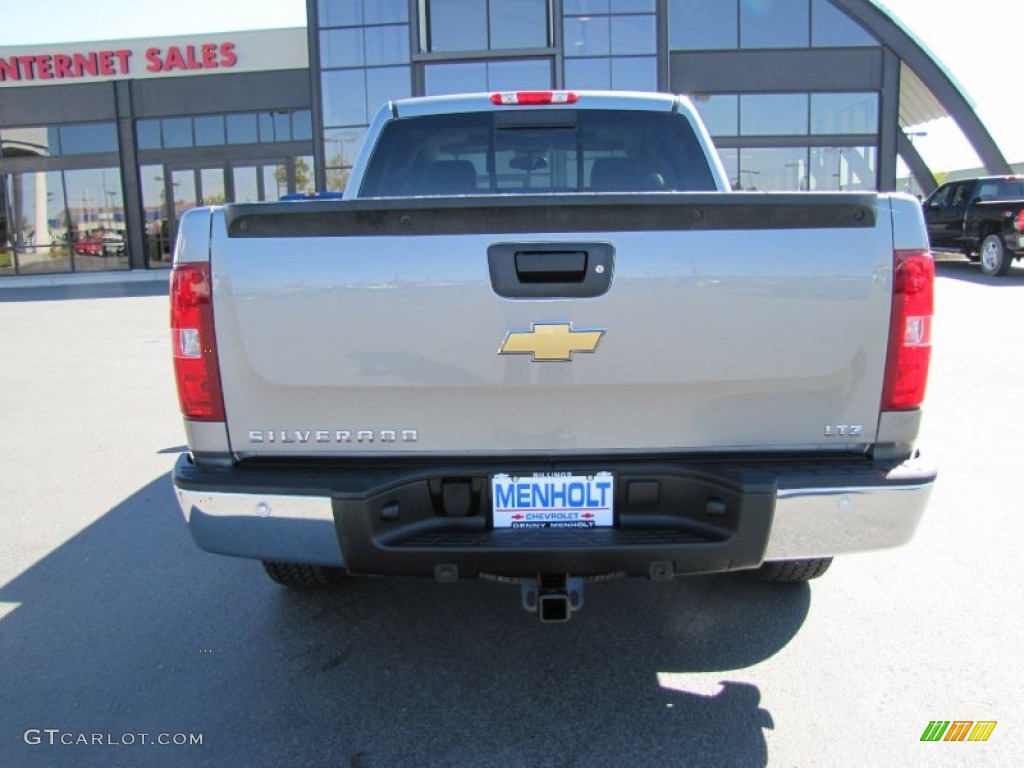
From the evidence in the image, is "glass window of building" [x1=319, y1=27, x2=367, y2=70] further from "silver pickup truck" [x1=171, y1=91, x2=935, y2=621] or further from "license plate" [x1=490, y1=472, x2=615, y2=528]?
"license plate" [x1=490, y1=472, x2=615, y2=528]

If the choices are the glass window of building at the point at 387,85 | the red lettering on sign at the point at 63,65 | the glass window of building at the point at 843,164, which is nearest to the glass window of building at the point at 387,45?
the glass window of building at the point at 387,85

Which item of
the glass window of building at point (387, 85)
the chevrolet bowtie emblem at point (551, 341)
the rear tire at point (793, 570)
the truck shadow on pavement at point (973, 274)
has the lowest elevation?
the rear tire at point (793, 570)

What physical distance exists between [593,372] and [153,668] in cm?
203

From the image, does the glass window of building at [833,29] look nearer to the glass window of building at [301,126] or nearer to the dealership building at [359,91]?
the dealership building at [359,91]

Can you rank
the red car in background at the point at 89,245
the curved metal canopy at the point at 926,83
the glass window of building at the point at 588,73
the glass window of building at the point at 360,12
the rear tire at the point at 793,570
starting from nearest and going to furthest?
the rear tire at the point at 793,570 < the glass window of building at the point at 588,73 < the glass window of building at the point at 360,12 < the curved metal canopy at the point at 926,83 < the red car in background at the point at 89,245

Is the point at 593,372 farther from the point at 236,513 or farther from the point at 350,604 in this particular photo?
the point at 350,604

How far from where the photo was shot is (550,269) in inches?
96.0

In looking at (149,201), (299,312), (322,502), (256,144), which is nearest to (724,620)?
(322,502)

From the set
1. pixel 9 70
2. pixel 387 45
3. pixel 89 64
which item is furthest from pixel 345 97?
pixel 9 70

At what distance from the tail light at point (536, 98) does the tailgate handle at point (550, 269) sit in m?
1.88

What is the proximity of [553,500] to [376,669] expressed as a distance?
1.08 metres

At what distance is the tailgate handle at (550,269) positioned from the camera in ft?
7.97

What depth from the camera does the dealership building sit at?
19656 mm

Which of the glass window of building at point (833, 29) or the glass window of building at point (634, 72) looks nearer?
the glass window of building at point (634, 72)
